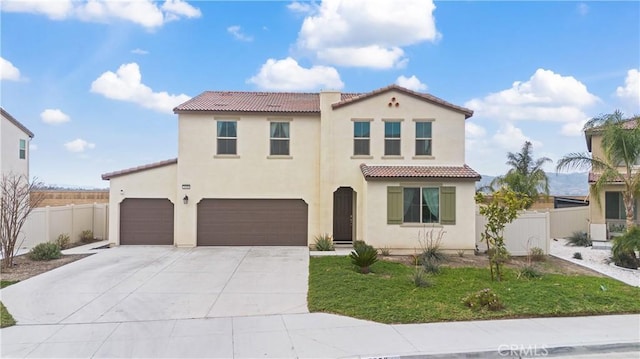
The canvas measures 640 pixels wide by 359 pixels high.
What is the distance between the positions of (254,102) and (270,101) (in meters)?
0.79

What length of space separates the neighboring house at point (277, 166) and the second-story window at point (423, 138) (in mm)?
43

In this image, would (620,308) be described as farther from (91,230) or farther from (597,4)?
(91,230)

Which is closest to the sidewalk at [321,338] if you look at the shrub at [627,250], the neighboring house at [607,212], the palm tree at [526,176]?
the shrub at [627,250]

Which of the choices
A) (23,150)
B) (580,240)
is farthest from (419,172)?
(23,150)

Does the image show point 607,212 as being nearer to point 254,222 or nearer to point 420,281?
point 420,281

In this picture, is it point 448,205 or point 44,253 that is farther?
point 448,205

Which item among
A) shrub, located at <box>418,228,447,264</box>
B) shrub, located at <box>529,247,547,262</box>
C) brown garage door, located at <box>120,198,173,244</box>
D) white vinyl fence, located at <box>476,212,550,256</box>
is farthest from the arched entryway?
brown garage door, located at <box>120,198,173,244</box>

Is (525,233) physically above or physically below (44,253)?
above

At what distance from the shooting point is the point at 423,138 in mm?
17156

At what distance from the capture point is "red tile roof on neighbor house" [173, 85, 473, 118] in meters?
17.0

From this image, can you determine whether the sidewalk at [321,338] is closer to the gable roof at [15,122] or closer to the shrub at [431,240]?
the shrub at [431,240]

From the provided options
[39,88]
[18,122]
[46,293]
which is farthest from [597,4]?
[18,122]

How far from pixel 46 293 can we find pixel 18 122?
18.4m

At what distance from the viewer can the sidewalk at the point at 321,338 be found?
250 inches
